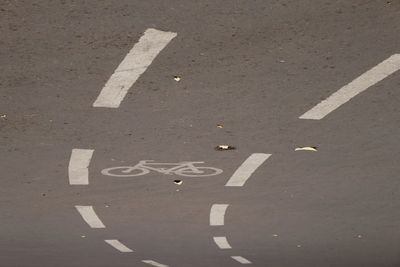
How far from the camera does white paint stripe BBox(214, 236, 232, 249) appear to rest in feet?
50.1

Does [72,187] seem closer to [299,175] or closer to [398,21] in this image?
[299,175]

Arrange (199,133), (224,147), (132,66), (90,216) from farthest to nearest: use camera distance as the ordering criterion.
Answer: (90,216) → (224,147) → (199,133) → (132,66)

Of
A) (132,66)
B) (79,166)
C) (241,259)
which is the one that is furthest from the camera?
(241,259)

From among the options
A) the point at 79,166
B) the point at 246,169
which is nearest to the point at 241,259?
the point at 246,169

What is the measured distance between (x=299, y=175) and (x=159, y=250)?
367 cm

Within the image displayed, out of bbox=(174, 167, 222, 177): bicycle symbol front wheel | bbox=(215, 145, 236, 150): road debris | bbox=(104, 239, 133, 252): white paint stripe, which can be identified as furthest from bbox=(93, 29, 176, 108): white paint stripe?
bbox=(104, 239, 133, 252): white paint stripe

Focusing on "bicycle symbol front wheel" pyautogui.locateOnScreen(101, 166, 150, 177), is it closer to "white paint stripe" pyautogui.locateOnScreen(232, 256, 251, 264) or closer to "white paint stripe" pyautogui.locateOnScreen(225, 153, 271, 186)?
"white paint stripe" pyautogui.locateOnScreen(225, 153, 271, 186)

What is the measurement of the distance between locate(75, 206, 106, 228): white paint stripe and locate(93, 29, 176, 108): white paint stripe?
389 cm

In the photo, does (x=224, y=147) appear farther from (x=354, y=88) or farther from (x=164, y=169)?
(x=354, y=88)

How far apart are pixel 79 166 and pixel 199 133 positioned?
208 cm

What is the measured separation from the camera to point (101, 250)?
1501cm

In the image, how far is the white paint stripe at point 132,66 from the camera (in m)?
8.70

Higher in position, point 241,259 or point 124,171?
point 124,171

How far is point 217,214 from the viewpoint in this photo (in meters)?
14.2
